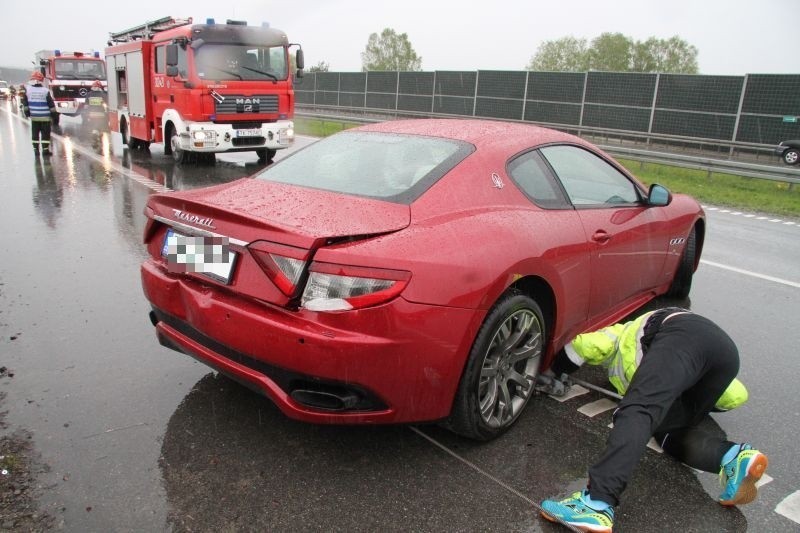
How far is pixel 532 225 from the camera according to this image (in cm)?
314

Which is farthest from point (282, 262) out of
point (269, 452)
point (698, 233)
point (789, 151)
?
point (789, 151)

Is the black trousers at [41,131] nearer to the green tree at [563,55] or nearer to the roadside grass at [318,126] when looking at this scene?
the roadside grass at [318,126]

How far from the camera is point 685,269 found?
512 centimetres

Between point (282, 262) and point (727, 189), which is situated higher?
point (282, 262)

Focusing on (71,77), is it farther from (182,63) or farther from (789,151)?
(789,151)

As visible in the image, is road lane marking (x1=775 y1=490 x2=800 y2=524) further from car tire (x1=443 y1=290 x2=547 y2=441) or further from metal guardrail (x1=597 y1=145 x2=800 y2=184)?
metal guardrail (x1=597 y1=145 x2=800 y2=184)

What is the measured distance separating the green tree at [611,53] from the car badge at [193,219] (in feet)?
306

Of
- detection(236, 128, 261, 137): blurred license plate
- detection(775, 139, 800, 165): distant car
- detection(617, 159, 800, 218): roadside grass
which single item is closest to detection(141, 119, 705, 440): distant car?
detection(617, 159, 800, 218): roadside grass

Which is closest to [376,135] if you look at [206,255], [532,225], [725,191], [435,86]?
[532,225]

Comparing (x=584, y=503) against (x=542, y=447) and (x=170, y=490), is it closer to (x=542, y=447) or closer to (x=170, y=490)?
(x=542, y=447)

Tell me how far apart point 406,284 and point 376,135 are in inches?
65.4

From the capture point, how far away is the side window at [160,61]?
13070mm

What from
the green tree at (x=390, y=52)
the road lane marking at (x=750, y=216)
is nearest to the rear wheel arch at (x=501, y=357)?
the road lane marking at (x=750, y=216)

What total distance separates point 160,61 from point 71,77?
531 inches
